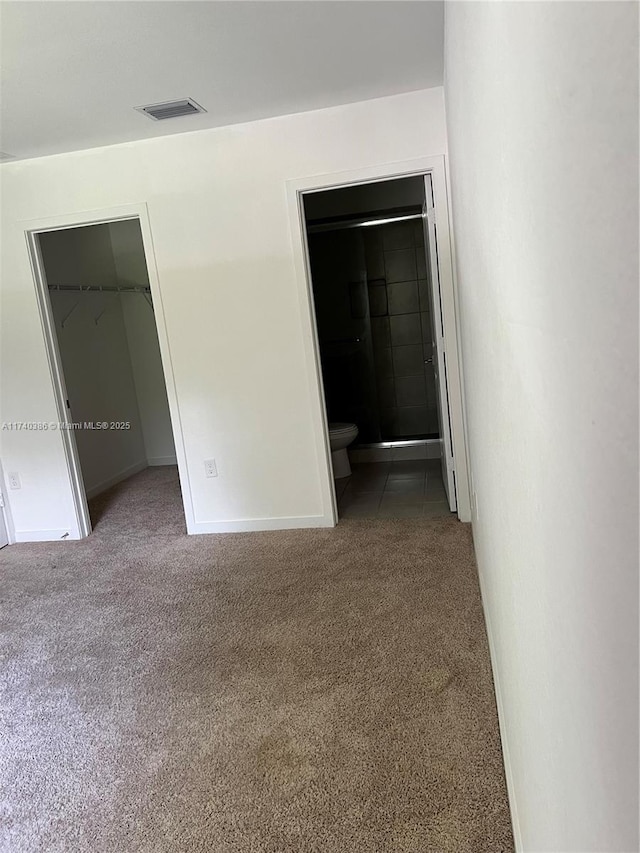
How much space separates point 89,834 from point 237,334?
99.2 inches

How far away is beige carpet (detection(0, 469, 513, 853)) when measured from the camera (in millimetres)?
1608

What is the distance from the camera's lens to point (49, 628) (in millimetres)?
2857

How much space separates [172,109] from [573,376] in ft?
10.2

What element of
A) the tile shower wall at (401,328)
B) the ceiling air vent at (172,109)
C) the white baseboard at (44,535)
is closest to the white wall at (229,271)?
the ceiling air vent at (172,109)

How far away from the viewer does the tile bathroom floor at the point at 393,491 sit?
385cm

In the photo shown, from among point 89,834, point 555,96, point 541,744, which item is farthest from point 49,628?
point 555,96

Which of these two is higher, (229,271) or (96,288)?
(96,288)

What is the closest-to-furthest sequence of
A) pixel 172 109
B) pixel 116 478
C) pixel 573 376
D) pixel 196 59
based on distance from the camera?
pixel 573 376 → pixel 196 59 → pixel 172 109 → pixel 116 478

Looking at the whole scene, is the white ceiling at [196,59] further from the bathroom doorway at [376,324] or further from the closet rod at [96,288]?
the bathroom doorway at [376,324]

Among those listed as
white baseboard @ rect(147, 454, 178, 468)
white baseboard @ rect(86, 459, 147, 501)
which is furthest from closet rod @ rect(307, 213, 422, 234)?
white baseboard @ rect(86, 459, 147, 501)

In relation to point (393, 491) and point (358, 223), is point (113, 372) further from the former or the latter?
point (393, 491)

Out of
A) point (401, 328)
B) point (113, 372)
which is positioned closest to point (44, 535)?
point (113, 372)

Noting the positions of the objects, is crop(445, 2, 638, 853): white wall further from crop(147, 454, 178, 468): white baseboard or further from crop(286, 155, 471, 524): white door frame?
crop(147, 454, 178, 468): white baseboard

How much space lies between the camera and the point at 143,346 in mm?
5766
